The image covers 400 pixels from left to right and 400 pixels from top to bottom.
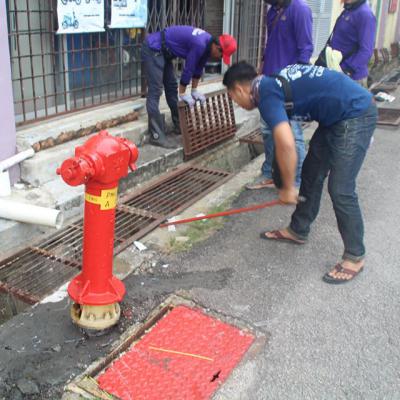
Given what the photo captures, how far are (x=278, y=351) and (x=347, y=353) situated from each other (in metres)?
0.37

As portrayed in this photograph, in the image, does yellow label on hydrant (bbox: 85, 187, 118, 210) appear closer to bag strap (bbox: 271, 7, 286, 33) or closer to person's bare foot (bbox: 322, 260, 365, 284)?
person's bare foot (bbox: 322, 260, 365, 284)

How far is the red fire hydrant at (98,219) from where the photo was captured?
2.30m

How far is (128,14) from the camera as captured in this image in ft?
18.1

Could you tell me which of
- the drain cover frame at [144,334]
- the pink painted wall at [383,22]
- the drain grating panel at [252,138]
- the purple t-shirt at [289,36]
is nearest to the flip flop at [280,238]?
the drain cover frame at [144,334]

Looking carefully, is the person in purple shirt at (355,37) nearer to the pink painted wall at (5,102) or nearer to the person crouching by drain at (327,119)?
the person crouching by drain at (327,119)

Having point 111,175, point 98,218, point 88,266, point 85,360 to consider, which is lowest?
point 85,360

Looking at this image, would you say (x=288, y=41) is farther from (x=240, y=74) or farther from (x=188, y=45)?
(x=240, y=74)

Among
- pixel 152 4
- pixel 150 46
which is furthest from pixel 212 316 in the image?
pixel 152 4

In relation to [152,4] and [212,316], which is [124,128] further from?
[212,316]

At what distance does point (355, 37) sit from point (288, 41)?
0.95 m

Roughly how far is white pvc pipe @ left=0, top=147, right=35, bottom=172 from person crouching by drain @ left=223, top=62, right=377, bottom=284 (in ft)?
6.68

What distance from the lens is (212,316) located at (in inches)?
115

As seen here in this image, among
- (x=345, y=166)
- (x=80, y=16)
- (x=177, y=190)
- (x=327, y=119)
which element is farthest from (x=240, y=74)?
(x=80, y=16)

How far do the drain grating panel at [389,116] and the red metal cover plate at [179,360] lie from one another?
585cm
